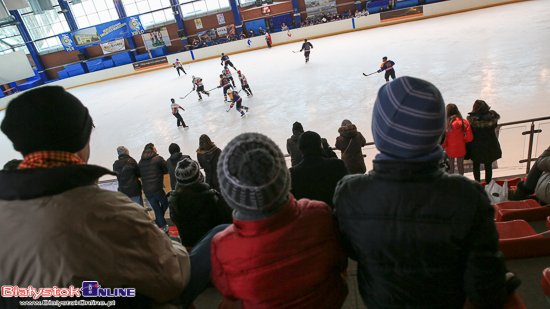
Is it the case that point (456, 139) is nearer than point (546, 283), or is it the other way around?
point (546, 283)

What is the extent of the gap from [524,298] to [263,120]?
7364 millimetres

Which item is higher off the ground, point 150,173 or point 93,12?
point 93,12

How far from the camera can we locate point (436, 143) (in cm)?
101

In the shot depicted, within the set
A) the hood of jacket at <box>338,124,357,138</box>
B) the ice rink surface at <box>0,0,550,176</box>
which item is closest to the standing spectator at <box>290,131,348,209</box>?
the hood of jacket at <box>338,124,357,138</box>

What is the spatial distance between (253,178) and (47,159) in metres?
0.67

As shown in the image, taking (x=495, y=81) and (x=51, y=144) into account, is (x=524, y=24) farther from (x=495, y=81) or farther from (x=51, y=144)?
(x=51, y=144)

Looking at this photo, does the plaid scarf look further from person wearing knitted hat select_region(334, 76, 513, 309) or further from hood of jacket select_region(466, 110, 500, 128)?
hood of jacket select_region(466, 110, 500, 128)

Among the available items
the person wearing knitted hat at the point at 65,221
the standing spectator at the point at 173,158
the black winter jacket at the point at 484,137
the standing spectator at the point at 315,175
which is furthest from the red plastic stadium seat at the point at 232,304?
the black winter jacket at the point at 484,137

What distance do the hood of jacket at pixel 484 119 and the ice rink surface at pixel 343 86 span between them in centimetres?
263

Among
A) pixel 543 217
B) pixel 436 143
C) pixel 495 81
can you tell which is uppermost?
pixel 436 143

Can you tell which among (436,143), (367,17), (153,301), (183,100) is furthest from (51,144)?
(367,17)

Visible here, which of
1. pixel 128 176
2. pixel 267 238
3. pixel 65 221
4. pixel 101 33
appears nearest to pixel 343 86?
pixel 128 176

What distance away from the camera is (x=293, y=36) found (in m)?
21.8

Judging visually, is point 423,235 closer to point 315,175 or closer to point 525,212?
point 315,175
